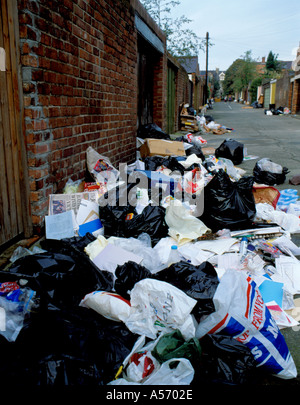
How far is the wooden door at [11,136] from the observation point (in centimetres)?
246

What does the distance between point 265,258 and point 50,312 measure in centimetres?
187

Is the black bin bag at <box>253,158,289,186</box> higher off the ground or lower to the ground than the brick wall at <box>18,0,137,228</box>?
lower

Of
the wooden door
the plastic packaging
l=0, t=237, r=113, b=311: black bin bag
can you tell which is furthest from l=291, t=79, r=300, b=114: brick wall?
l=0, t=237, r=113, b=311: black bin bag

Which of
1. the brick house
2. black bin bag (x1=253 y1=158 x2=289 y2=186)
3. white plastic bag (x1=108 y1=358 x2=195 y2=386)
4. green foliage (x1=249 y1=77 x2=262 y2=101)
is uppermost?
green foliage (x1=249 y1=77 x2=262 y2=101)

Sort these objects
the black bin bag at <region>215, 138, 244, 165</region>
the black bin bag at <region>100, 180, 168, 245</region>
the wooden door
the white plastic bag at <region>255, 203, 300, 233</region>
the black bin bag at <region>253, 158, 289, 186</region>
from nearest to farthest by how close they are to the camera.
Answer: the wooden door, the black bin bag at <region>100, 180, 168, 245</region>, the white plastic bag at <region>255, 203, 300, 233</region>, the black bin bag at <region>253, 158, 289, 186</region>, the black bin bag at <region>215, 138, 244, 165</region>

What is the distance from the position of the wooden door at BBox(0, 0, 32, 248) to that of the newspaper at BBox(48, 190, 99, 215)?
0.91 feet

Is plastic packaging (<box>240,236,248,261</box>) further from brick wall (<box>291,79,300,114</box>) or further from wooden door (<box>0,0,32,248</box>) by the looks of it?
brick wall (<box>291,79,300,114</box>)

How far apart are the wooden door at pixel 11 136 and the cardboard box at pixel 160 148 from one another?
3.32m

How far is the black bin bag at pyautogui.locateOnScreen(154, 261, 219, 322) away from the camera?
6.59ft

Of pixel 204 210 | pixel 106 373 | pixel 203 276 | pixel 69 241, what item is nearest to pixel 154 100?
pixel 204 210

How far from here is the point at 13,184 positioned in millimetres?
2682


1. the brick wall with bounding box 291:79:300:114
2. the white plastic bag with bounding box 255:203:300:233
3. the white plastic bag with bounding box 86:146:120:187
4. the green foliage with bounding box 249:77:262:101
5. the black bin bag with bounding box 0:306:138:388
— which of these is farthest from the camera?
the green foliage with bounding box 249:77:262:101

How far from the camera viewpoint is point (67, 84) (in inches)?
128

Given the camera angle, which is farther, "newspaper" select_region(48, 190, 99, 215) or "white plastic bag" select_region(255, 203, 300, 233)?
"white plastic bag" select_region(255, 203, 300, 233)
